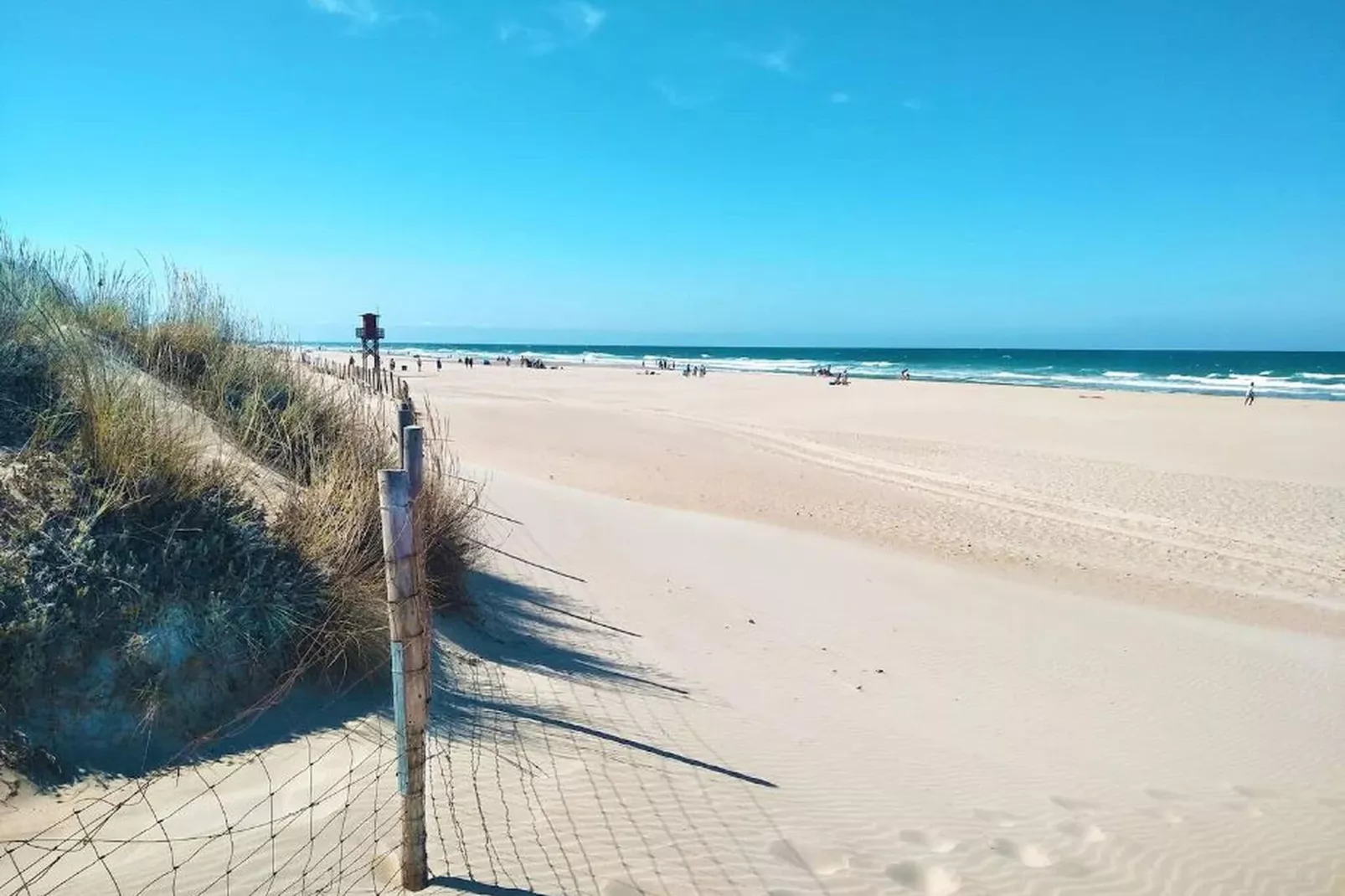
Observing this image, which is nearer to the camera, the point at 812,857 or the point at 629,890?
the point at 629,890

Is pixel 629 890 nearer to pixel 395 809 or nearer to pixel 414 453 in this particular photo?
pixel 395 809

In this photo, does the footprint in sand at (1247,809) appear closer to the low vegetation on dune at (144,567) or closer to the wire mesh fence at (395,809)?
the wire mesh fence at (395,809)

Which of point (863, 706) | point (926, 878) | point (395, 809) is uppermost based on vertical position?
point (395, 809)

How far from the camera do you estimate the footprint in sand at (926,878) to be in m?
3.87

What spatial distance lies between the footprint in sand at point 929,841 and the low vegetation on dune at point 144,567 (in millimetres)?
3181

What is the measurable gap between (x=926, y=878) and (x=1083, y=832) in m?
1.25

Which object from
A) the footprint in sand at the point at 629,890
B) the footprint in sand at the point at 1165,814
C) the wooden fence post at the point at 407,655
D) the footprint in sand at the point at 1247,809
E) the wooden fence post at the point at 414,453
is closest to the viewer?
the wooden fence post at the point at 407,655

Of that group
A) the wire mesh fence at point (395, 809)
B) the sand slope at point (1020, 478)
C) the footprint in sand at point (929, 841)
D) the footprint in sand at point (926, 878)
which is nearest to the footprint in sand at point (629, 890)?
the wire mesh fence at point (395, 809)

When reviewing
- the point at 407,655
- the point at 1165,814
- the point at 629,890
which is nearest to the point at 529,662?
the point at 629,890

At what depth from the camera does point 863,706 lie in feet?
20.8

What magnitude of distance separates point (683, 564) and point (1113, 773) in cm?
561

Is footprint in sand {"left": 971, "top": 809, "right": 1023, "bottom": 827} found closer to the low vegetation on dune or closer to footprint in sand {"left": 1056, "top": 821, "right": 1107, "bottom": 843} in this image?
footprint in sand {"left": 1056, "top": 821, "right": 1107, "bottom": 843}

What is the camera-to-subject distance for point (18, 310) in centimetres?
627

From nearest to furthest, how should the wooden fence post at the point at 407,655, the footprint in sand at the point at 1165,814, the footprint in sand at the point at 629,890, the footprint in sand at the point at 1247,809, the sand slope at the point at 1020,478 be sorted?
the wooden fence post at the point at 407,655 < the footprint in sand at the point at 629,890 < the footprint in sand at the point at 1165,814 < the footprint in sand at the point at 1247,809 < the sand slope at the point at 1020,478
